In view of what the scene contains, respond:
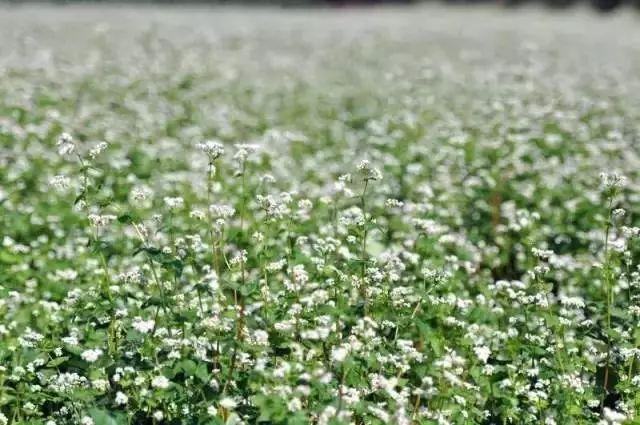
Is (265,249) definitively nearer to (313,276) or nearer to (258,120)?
(313,276)

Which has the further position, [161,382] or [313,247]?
[313,247]

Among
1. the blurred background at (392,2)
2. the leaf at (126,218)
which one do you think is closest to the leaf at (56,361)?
the leaf at (126,218)

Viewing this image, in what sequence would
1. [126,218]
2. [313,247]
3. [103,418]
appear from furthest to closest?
[313,247] < [126,218] < [103,418]

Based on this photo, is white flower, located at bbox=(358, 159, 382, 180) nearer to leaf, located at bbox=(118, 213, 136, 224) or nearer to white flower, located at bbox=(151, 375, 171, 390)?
leaf, located at bbox=(118, 213, 136, 224)

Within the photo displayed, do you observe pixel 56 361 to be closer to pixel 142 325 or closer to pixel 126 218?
pixel 142 325

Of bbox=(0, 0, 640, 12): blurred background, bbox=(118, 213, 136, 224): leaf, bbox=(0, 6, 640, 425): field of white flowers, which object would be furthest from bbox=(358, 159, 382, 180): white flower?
bbox=(0, 0, 640, 12): blurred background

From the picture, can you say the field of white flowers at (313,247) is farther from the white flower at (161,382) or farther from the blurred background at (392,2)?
the blurred background at (392,2)

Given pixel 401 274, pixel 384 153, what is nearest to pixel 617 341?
pixel 401 274

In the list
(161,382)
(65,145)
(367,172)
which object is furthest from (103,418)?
(367,172)

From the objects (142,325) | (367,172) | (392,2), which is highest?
(367,172)
